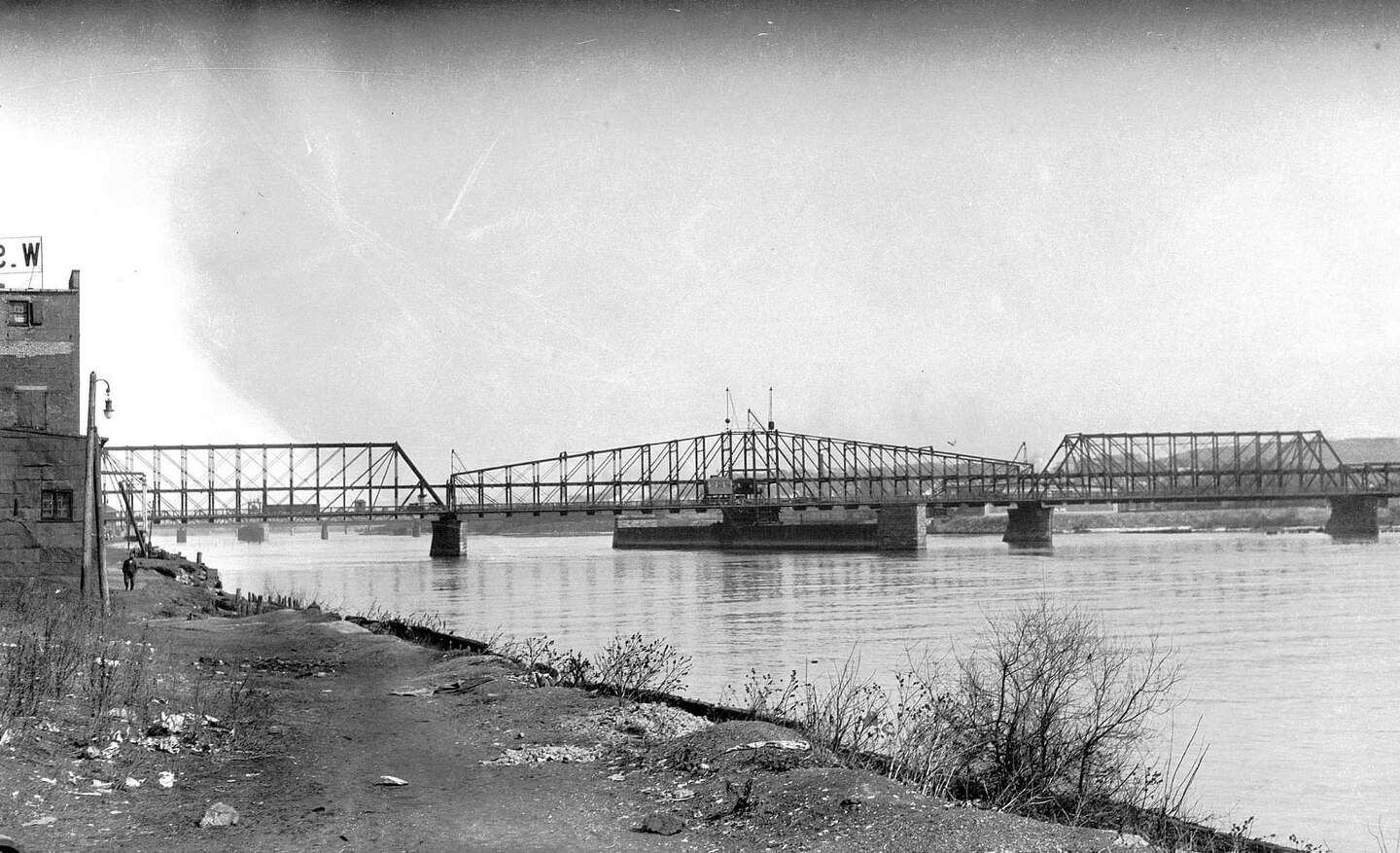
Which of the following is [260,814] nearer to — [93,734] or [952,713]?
[93,734]

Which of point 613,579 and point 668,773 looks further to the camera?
point 613,579

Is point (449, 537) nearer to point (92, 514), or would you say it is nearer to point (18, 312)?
point (18, 312)

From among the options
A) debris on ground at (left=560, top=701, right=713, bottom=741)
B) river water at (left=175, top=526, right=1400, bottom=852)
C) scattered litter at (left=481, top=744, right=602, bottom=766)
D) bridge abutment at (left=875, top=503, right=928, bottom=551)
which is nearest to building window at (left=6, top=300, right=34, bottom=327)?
river water at (left=175, top=526, right=1400, bottom=852)

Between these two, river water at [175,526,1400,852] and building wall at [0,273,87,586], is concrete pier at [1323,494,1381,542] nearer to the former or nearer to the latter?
river water at [175,526,1400,852]

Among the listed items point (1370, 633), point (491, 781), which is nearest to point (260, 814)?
point (491, 781)

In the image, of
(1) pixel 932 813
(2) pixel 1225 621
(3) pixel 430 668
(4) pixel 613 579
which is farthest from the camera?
(4) pixel 613 579

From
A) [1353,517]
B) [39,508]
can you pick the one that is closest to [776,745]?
[39,508]

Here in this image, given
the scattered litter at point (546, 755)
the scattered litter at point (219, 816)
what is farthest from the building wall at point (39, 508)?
the scattered litter at point (219, 816)

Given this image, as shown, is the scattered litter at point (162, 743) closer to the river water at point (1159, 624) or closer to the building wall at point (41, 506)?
the river water at point (1159, 624)
